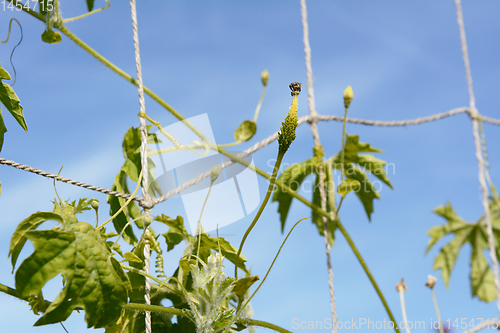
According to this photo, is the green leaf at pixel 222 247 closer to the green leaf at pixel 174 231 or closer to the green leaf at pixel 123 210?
the green leaf at pixel 174 231

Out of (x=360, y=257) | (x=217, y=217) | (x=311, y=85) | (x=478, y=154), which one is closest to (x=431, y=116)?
(x=478, y=154)

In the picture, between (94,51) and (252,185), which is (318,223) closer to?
(252,185)

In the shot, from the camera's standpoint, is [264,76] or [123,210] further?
[264,76]

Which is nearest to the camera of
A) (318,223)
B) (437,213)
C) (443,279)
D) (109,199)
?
(109,199)

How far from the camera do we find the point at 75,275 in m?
0.45

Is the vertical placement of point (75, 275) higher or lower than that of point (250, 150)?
lower

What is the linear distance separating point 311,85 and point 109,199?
0.56 m

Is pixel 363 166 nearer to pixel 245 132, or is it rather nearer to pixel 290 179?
pixel 290 179

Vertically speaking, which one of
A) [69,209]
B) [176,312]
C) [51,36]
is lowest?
[176,312]

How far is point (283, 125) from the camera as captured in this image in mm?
459

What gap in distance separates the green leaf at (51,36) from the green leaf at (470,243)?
1.74m

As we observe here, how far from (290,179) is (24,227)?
726 millimetres

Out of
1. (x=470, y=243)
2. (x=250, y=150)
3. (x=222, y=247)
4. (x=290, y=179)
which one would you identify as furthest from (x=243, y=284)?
(x=470, y=243)

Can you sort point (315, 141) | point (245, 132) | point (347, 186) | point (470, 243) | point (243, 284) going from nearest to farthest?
point (243, 284) → point (347, 186) → point (245, 132) → point (315, 141) → point (470, 243)
